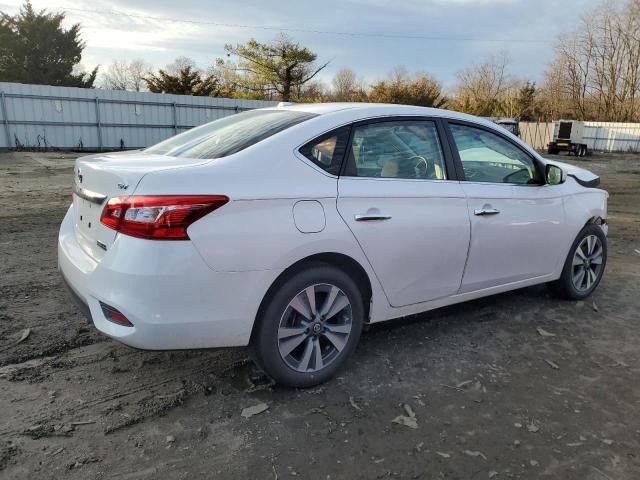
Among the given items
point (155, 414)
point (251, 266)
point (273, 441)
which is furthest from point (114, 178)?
point (273, 441)

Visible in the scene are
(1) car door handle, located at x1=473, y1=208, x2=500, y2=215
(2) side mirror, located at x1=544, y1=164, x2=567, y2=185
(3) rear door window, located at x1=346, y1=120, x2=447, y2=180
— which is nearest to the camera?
(3) rear door window, located at x1=346, y1=120, x2=447, y2=180

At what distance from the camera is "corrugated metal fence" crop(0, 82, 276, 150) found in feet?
61.5

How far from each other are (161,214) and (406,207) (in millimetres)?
1526

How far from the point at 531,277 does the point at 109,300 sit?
3.30 meters

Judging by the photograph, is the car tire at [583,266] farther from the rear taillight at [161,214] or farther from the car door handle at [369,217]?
the rear taillight at [161,214]

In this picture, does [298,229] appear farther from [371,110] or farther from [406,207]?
[371,110]

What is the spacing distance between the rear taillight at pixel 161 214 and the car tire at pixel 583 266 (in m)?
3.50

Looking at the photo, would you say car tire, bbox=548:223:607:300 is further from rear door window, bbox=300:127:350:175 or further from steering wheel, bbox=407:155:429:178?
rear door window, bbox=300:127:350:175

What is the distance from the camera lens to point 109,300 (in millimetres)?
2516

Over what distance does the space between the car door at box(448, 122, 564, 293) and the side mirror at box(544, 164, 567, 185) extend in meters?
0.04

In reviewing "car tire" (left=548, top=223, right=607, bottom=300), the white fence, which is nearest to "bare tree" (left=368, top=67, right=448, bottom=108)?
the white fence

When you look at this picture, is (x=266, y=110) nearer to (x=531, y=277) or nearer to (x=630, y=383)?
(x=531, y=277)

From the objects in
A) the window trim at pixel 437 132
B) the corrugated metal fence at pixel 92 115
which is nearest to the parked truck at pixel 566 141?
the corrugated metal fence at pixel 92 115

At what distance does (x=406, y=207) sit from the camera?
10.4 ft
